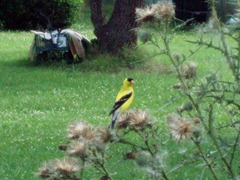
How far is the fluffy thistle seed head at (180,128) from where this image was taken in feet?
6.18

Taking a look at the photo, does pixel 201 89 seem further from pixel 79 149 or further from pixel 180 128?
pixel 79 149

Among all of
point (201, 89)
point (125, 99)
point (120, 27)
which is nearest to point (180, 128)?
point (201, 89)

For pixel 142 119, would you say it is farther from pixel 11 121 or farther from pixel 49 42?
pixel 49 42

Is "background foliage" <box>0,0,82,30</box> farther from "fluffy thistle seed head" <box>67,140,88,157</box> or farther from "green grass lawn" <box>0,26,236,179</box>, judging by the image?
"fluffy thistle seed head" <box>67,140,88,157</box>

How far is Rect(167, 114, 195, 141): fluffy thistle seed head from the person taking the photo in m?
1.88

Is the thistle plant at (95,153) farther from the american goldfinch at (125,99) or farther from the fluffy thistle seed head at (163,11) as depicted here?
the american goldfinch at (125,99)

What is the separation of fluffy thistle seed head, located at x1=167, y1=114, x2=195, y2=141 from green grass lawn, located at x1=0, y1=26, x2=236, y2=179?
15.6ft

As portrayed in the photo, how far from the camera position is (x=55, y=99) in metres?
11.4

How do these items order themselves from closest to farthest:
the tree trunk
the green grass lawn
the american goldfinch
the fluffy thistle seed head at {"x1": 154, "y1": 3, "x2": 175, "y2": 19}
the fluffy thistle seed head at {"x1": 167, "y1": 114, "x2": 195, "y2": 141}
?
the fluffy thistle seed head at {"x1": 167, "y1": 114, "x2": 195, "y2": 141}, the fluffy thistle seed head at {"x1": 154, "y1": 3, "x2": 175, "y2": 19}, the american goldfinch, the green grass lawn, the tree trunk

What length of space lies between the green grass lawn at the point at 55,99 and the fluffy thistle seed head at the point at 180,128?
4.75 m

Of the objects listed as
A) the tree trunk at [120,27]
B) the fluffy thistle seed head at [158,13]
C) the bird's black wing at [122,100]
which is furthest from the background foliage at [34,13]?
the fluffy thistle seed head at [158,13]

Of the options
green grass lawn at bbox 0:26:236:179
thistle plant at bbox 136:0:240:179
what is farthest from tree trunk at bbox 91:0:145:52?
thistle plant at bbox 136:0:240:179

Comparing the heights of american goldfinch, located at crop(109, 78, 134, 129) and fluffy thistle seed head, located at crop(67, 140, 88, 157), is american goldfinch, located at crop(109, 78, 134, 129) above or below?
below

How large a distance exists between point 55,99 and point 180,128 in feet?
31.3
